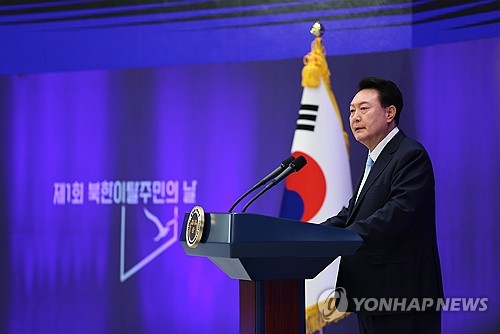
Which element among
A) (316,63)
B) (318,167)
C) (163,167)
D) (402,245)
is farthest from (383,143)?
(163,167)

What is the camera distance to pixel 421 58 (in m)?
4.03

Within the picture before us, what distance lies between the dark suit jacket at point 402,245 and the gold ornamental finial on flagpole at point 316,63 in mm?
1614

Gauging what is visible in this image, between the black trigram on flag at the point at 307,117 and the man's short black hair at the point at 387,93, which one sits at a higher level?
the black trigram on flag at the point at 307,117

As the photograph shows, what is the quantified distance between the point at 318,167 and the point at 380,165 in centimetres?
147

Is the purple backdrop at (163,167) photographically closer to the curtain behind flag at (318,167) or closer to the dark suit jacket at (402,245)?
the curtain behind flag at (318,167)

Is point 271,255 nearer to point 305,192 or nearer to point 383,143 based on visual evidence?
point 383,143

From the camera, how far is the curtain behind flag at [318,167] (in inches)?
161

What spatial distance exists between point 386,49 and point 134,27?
1.58 metres

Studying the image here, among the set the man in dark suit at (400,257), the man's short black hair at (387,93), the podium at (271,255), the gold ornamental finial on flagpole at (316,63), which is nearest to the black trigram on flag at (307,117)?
the gold ornamental finial on flagpole at (316,63)

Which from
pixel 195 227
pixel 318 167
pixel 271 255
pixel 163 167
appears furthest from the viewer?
pixel 163 167

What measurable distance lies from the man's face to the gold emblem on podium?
0.74 metres

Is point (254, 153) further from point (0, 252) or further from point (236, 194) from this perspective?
point (0, 252)

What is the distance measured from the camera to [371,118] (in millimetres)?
2676

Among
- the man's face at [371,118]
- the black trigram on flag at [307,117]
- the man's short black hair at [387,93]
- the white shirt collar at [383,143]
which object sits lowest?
the white shirt collar at [383,143]
